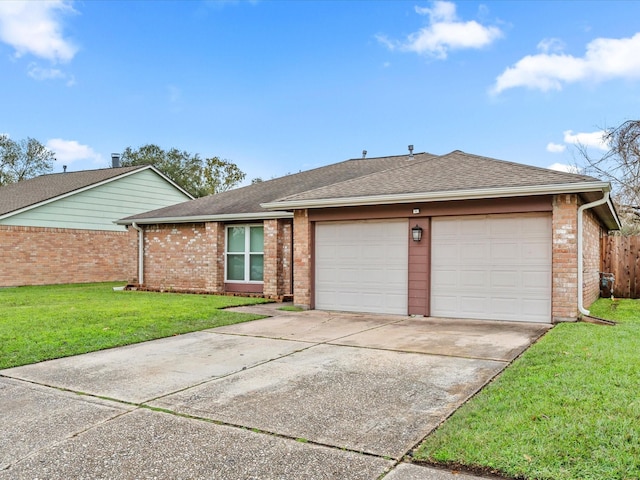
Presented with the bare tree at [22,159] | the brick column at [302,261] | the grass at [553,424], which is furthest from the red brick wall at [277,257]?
the bare tree at [22,159]

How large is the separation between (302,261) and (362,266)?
1.50 metres

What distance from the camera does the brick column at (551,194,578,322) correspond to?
8.67 metres

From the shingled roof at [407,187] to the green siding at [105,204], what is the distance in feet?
14.9

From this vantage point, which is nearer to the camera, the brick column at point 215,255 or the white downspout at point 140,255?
Answer: the brick column at point 215,255

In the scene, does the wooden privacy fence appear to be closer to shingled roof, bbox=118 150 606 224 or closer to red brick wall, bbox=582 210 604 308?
red brick wall, bbox=582 210 604 308

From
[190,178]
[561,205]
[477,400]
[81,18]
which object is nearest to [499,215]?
[561,205]

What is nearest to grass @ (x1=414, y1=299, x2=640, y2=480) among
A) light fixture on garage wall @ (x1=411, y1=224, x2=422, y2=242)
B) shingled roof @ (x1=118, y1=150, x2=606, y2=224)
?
shingled roof @ (x1=118, y1=150, x2=606, y2=224)

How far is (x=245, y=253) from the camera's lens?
14836mm

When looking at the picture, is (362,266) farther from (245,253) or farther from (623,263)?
(623,263)

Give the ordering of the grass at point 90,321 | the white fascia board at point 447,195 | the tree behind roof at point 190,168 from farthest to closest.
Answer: the tree behind roof at point 190,168 → the white fascia board at point 447,195 → the grass at point 90,321

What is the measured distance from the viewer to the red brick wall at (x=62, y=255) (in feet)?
59.2

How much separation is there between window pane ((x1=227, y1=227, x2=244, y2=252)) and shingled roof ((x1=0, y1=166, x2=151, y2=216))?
854 centimetres

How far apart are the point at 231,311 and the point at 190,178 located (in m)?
32.2

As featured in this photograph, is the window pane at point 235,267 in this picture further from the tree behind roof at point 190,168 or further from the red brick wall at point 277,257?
the tree behind roof at point 190,168
